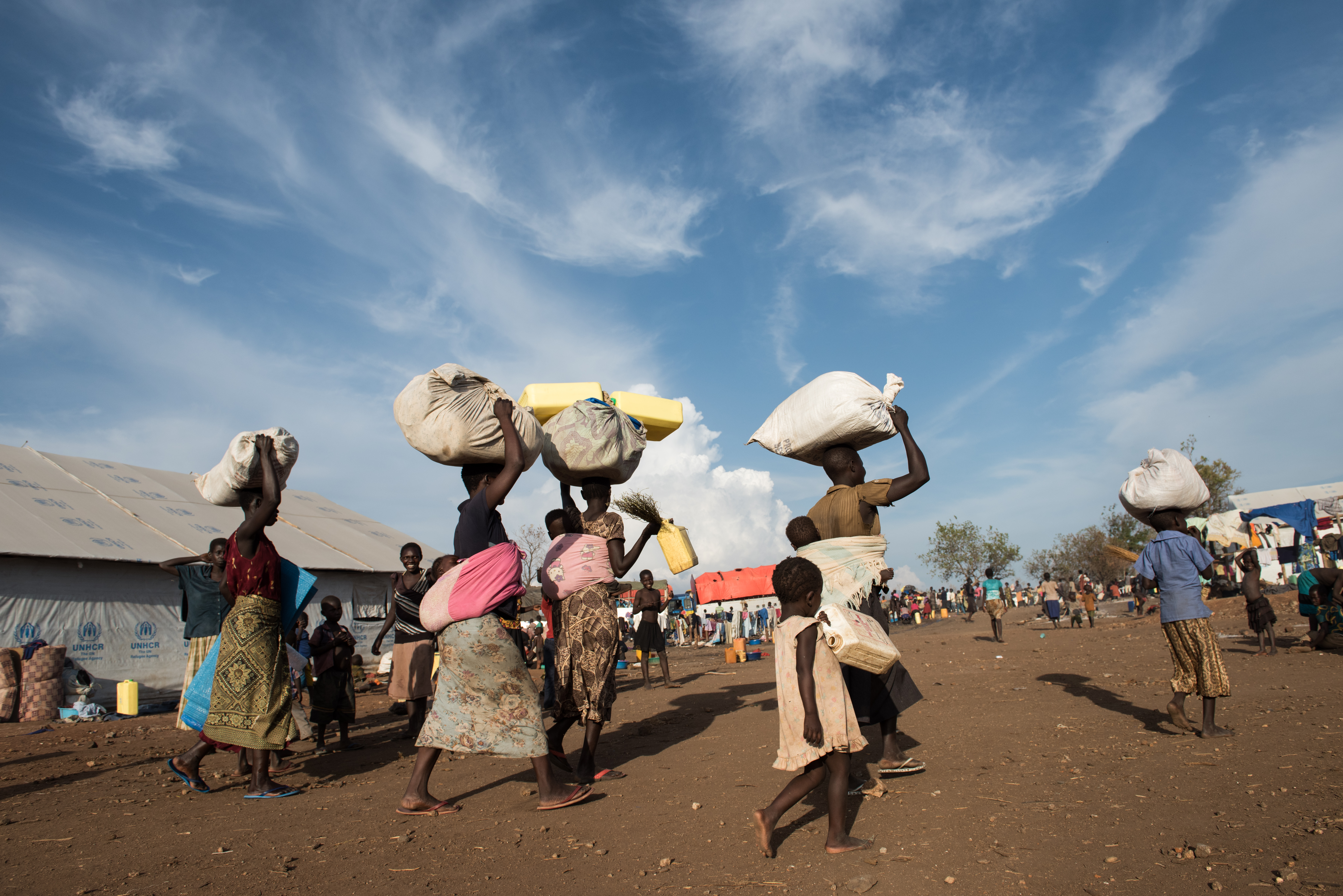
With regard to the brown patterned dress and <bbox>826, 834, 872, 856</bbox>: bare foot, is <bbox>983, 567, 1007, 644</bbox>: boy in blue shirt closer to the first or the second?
the brown patterned dress

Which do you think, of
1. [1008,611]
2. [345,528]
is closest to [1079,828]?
[345,528]

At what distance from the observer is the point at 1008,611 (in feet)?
130

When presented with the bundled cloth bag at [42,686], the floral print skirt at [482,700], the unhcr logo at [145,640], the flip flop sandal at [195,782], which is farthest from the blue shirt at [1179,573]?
the unhcr logo at [145,640]

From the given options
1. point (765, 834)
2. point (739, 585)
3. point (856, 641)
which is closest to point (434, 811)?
point (765, 834)

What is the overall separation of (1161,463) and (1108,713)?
206 cm

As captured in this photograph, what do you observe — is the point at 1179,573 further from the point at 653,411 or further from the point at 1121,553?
the point at 653,411

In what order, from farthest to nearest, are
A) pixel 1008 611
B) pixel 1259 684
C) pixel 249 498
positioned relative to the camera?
pixel 1008 611, pixel 1259 684, pixel 249 498

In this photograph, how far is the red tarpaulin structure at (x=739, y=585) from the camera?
118 feet

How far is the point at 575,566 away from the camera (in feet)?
15.6

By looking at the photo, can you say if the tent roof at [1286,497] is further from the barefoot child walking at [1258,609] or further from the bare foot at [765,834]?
the bare foot at [765,834]

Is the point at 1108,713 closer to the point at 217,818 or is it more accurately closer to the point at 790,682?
the point at 790,682

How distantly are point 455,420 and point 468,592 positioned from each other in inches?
37.5

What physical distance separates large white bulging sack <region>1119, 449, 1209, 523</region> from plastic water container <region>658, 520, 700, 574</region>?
11.5 feet

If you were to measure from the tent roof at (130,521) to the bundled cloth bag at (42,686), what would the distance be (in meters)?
1.98
